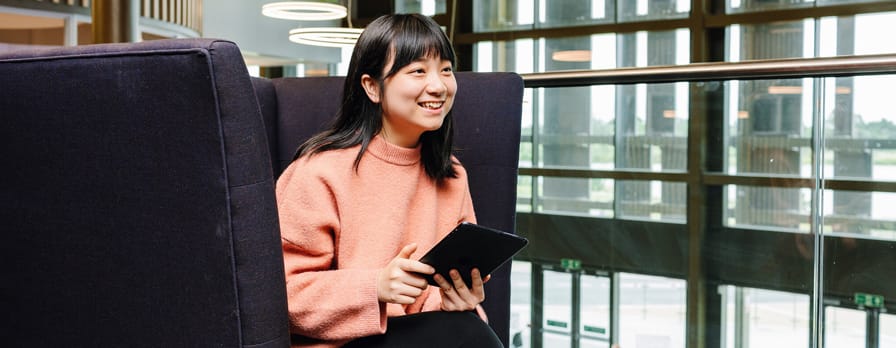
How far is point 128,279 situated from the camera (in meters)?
0.77

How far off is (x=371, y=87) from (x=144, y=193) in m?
0.61

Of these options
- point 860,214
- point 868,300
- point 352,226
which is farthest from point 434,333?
point 860,214

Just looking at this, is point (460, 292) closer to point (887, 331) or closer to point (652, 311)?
point (887, 331)

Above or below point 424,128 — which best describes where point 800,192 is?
below

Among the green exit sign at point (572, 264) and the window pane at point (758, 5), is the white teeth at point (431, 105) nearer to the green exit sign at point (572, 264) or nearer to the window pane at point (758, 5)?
the green exit sign at point (572, 264)

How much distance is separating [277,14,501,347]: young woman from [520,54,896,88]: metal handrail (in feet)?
2.36

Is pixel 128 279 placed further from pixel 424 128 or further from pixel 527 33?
pixel 527 33

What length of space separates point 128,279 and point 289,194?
1.29 feet

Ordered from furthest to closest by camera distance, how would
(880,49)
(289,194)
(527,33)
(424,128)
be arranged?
(527,33), (880,49), (424,128), (289,194)

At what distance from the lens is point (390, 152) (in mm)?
1298

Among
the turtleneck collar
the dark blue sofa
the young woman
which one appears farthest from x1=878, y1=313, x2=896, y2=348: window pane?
the dark blue sofa

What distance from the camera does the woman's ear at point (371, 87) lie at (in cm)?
130

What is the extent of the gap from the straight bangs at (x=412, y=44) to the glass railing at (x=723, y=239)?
800mm

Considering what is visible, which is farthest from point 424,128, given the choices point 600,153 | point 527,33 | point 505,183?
point 527,33
